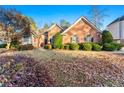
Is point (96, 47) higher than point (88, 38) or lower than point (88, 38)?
lower

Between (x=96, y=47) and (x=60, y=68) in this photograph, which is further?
(x=96, y=47)

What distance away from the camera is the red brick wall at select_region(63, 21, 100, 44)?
19.9ft

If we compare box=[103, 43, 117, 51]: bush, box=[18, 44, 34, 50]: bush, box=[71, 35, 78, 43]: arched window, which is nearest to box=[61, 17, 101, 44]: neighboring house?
box=[71, 35, 78, 43]: arched window

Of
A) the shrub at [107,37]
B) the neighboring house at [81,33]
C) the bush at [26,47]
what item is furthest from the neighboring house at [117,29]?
the bush at [26,47]

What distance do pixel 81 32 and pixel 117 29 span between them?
1.51 feet

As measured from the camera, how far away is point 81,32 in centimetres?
609

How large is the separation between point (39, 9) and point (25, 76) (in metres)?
0.86

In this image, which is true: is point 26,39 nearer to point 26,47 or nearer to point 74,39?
point 26,47

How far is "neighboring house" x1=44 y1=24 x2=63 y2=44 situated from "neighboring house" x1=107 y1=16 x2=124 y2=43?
65 cm

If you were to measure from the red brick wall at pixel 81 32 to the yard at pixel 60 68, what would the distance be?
6.7 inches

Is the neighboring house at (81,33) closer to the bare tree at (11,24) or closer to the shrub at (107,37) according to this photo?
the shrub at (107,37)

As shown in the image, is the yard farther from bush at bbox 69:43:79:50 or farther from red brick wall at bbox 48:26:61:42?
red brick wall at bbox 48:26:61:42

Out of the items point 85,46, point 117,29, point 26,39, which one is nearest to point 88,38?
point 85,46
